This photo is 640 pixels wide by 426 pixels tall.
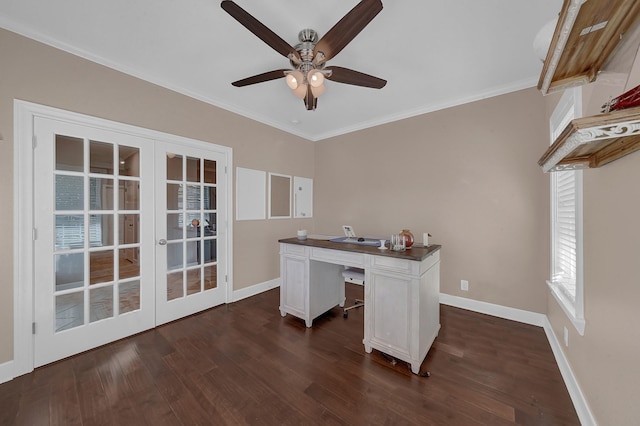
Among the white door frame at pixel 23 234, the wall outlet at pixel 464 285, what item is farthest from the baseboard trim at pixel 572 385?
the white door frame at pixel 23 234

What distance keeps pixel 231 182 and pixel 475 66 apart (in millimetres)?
3150

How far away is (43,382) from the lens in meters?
1.82

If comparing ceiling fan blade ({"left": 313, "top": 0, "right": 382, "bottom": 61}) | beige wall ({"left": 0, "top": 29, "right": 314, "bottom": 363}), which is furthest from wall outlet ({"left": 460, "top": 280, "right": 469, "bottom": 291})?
ceiling fan blade ({"left": 313, "top": 0, "right": 382, "bottom": 61})

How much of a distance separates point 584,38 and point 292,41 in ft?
6.35

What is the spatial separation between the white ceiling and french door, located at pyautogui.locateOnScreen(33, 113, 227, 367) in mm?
750

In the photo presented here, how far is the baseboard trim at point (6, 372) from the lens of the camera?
1.81 m

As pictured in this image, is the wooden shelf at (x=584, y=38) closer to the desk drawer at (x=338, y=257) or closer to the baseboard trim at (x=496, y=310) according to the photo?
the desk drawer at (x=338, y=257)

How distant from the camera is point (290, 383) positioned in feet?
5.92

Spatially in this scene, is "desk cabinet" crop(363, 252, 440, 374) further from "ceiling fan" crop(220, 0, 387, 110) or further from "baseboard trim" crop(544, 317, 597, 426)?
"ceiling fan" crop(220, 0, 387, 110)

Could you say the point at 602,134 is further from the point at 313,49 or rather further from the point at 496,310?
the point at 496,310

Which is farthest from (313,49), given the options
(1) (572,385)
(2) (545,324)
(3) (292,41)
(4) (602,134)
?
(2) (545,324)

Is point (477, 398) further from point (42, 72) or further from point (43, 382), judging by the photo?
point (42, 72)

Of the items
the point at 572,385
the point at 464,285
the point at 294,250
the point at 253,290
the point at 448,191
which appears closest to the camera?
the point at 572,385

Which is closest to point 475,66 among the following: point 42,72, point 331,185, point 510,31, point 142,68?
point 510,31
